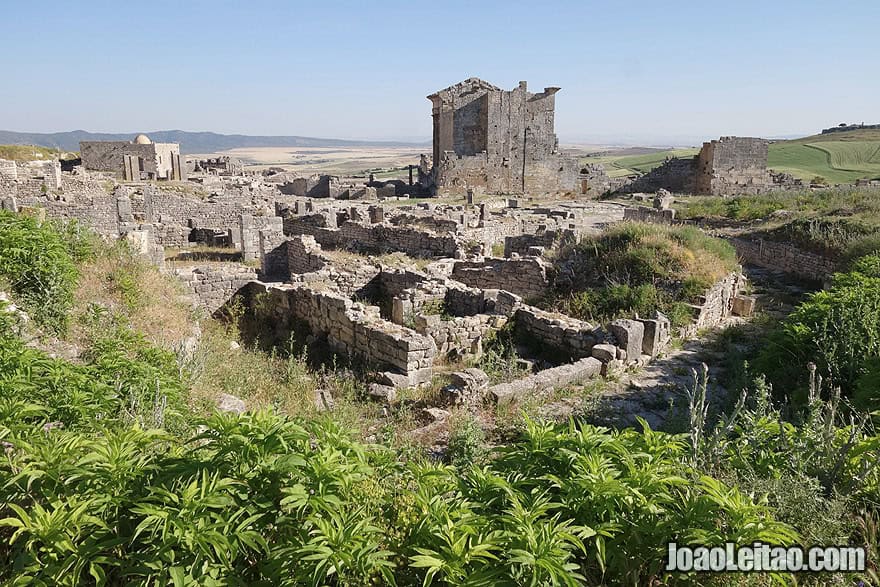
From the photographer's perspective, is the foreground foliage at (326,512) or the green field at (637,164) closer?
the foreground foliage at (326,512)

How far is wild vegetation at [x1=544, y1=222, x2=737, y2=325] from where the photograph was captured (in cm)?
1198

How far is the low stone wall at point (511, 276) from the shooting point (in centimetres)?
1359

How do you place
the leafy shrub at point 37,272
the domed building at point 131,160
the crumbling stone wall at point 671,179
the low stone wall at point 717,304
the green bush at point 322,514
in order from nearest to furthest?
the green bush at point 322,514 → the leafy shrub at point 37,272 → the low stone wall at point 717,304 → the crumbling stone wall at point 671,179 → the domed building at point 131,160

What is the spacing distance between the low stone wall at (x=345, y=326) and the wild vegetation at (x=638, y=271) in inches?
179

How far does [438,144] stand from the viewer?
40.7 m

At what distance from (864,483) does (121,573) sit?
4.52 m

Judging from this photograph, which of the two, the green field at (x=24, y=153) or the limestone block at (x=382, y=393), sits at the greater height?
the green field at (x=24, y=153)

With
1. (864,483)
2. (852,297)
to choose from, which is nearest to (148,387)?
(864,483)

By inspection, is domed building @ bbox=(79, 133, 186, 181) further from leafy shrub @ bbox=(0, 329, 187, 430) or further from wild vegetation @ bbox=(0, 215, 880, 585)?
wild vegetation @ bbox=(0, 215, 880, 585)

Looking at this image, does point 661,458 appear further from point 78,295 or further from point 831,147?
point 831,147

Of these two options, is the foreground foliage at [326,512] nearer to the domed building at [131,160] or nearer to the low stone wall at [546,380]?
the low stone wall at [546,380]

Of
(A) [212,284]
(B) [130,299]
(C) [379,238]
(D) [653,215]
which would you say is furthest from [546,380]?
(D) [653,215]

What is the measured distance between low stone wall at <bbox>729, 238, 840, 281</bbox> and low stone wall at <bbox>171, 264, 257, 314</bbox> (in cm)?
1343

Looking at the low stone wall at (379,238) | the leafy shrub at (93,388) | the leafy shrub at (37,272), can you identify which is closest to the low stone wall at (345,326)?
the leafy shrub at (93,388)
